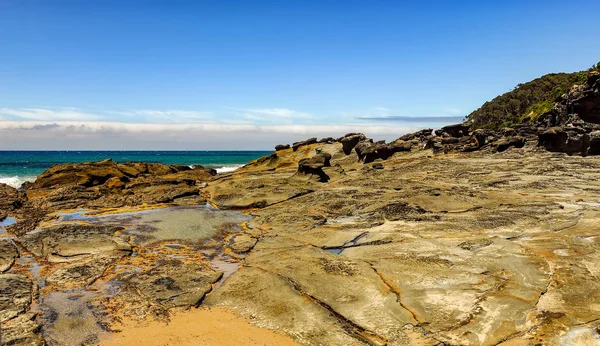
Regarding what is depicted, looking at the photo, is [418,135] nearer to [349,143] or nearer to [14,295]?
[349,143]

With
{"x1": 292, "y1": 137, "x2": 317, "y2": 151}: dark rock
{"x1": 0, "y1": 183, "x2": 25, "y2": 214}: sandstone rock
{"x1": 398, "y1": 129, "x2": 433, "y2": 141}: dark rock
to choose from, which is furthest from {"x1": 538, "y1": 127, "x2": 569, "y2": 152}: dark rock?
{"x1": 0, "y1": 183, "x2": 25, "y2": 214}: sandstone rock

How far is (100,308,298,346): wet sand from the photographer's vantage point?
9148mm

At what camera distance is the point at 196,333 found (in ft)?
31.2

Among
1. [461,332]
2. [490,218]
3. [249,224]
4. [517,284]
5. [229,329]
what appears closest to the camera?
[461,332]

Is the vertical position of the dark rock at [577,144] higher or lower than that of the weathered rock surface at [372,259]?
higher

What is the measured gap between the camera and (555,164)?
88.5ft

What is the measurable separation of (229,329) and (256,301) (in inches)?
55.9

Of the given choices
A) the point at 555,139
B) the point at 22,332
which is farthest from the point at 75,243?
the point at 555,139

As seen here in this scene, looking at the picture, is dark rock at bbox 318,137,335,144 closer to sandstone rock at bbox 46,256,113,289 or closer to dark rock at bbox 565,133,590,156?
dark rock at bbox 565,133,590,156

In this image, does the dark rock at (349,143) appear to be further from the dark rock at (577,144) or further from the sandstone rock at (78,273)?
the sandstone rock at (78,273)

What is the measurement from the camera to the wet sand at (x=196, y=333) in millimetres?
9148

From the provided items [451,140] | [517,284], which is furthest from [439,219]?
[451,140]

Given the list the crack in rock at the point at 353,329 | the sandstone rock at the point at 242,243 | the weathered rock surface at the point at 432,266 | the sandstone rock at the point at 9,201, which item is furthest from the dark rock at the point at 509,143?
the sandstone rock at the point at 9,201

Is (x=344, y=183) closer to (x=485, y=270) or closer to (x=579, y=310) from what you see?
(x=485, y=270)
